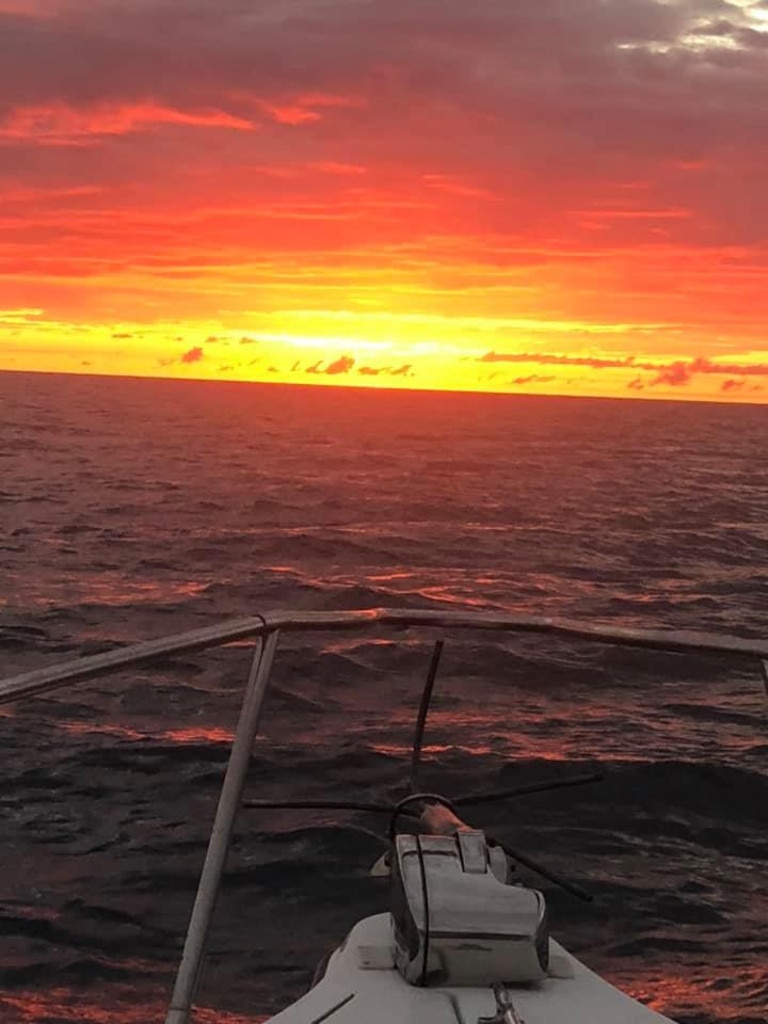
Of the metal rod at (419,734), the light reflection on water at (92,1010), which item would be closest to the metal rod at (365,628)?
the metal rod at (419,734)

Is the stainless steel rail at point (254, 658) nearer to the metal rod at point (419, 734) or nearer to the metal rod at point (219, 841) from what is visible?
the metal rod at point (219, 841)

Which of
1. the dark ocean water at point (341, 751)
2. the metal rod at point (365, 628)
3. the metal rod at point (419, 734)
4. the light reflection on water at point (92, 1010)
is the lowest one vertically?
the dark ocean water at point (341, 751)

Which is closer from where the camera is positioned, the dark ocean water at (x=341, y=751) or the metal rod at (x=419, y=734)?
the metal rod at (x=419, y=734)

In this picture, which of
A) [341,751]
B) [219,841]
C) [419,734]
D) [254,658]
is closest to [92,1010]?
[419,734]

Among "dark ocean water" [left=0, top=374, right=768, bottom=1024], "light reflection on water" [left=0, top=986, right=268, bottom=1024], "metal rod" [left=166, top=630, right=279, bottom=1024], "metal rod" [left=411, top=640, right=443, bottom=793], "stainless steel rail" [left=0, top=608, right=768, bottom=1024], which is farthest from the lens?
"dark ocean water" [left=0, top=374, right=768, bottom=1024]

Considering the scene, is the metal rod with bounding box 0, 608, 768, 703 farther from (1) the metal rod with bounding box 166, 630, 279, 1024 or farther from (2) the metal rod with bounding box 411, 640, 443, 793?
(2) the metal rod with bounding box 411, 640, 443, 793

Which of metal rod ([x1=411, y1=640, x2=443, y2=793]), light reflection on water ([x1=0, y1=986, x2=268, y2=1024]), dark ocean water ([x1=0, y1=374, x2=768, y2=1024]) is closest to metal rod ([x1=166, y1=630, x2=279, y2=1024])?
metal rod ([x1=411, y1=640, x2=443, y2=793])

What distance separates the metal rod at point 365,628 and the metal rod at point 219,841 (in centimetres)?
13

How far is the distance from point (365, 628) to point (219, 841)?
961 millimetres

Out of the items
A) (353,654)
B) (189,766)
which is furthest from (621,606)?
(189,766)

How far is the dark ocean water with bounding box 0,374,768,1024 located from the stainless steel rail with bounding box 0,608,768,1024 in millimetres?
4160

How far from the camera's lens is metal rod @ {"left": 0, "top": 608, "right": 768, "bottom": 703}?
11.6 feet

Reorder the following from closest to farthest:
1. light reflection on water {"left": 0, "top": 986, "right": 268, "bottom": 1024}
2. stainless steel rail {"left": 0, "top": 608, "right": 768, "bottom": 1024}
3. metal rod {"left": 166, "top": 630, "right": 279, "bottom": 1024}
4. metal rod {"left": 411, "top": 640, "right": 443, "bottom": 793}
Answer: stainless steel rail {"left": 0, "top": 608, "right": 768, "bottom": 1024} < metal rod {"left": 166, "top": 630, "right": 279, "bottom": 1024} < metal rod {"left": 411, "top": 640, "right": 443, "bottom": 793} < light reflection on water {"left": 0, "top": 986, "right": 268, "bottom": 1024}

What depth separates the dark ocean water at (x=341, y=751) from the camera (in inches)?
340
